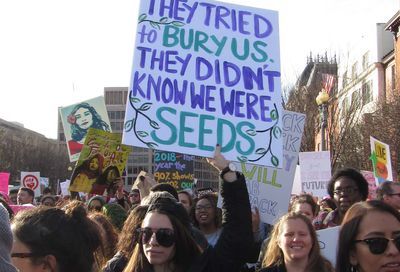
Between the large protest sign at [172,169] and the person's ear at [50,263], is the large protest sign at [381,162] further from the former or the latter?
the person's ear at [50,263]

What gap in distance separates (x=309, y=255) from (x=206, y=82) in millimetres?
1699

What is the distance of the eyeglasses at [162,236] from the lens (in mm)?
3320

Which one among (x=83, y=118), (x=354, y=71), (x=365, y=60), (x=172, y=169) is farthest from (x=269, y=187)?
(x=365, y=60)

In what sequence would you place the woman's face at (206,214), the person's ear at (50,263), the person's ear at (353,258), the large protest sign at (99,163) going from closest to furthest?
the person's ear at (50,263) < the person's ear at (353,258) < the woman's face at (206,214) < the large protest sign at (99,163)

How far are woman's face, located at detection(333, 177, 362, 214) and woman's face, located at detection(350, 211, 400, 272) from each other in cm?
263

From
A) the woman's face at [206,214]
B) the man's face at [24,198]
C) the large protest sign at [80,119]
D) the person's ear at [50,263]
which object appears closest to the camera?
the person's ear at [50,263]

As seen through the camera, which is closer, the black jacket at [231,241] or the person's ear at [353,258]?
the person's ear at [353,258]

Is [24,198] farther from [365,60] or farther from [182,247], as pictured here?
[365,60]

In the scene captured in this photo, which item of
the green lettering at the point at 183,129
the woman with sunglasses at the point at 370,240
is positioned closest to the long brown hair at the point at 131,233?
the green lettering at the point at 183,129

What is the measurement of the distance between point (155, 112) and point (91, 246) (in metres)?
2.09

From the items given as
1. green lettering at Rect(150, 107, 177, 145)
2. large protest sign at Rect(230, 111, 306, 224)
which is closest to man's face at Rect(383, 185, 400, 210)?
large protest sign at Rect(230, 111, 306, 224)

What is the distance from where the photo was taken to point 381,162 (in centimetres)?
1000

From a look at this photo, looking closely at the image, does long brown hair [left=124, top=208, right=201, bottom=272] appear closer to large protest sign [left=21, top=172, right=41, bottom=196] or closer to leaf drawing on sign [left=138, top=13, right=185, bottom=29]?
leaf drawing on sign [left=138, top=13, right=185, bottom=29]

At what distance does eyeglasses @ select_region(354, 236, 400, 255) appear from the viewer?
2.54m
